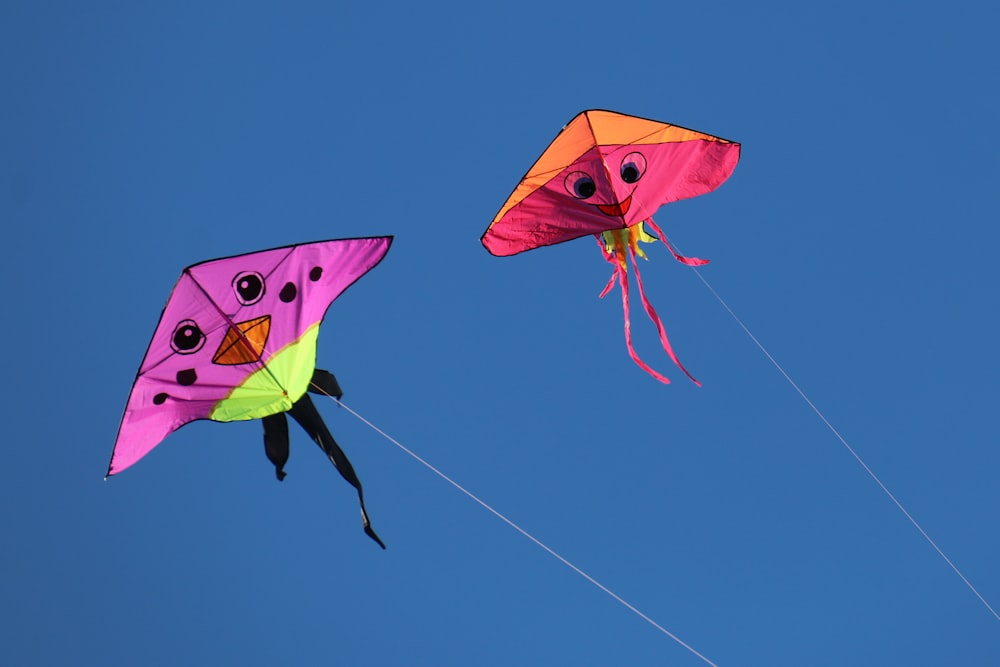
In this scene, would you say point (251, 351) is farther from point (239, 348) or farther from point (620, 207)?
point (620, 207)

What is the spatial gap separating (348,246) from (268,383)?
1197mm

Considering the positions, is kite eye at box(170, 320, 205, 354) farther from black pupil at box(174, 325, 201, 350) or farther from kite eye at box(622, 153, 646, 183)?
kite eye at box(622, 153, 646, 183)

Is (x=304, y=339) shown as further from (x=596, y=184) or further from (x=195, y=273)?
(x=596, y=184)

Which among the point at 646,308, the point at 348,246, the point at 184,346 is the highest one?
the point at 646,308

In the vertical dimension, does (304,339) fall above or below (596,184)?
below

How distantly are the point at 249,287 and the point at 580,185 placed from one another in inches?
118

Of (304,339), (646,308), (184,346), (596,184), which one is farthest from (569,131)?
(184,346)

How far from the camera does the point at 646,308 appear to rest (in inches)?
488

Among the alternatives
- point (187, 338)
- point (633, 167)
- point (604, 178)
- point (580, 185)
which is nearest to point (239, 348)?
point (187, 338)

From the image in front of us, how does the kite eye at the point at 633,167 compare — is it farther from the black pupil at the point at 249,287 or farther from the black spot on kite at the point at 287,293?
the black pupil at the point at 249,287

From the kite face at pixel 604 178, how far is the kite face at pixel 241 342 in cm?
173

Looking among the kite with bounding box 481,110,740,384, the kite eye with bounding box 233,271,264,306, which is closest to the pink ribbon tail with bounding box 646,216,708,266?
the kite with bounding box 481,110,740,384

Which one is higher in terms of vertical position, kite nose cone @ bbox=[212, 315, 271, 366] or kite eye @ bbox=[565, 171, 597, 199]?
kite eye @ bbox=[565, 171, 597, 199]

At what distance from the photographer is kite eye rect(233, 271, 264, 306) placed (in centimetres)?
1132
